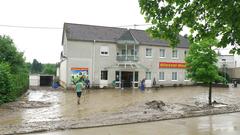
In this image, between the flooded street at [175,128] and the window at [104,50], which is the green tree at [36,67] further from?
the flooded street at [175,128]

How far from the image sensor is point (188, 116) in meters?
11.5

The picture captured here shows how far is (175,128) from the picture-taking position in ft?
29.7

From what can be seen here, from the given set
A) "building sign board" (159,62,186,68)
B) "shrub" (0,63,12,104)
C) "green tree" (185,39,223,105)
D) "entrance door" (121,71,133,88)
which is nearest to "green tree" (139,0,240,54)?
"green tree" (185,39,223,105)

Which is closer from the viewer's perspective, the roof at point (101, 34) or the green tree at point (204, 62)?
the green tree at point (204, 62)

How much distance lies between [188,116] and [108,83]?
2210cm

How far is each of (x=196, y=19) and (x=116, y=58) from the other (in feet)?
90.0

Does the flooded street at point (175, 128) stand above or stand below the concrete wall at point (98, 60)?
below

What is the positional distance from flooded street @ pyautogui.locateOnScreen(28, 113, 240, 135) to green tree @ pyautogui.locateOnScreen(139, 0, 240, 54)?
326cm

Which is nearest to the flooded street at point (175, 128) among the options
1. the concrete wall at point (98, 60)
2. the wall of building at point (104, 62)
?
the concrete wall at point (98, 60)

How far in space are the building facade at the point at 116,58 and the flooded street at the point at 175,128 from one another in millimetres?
21976

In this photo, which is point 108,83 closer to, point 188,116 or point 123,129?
point 188,116

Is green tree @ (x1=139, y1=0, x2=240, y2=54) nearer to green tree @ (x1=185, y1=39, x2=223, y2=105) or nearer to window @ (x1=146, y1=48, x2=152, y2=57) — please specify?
green tree @ (x1=185, y1=39, x2=223, y2=105)

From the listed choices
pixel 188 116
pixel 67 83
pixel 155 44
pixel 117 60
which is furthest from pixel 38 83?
pixel 188 116

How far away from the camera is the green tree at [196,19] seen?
18.4 ft
